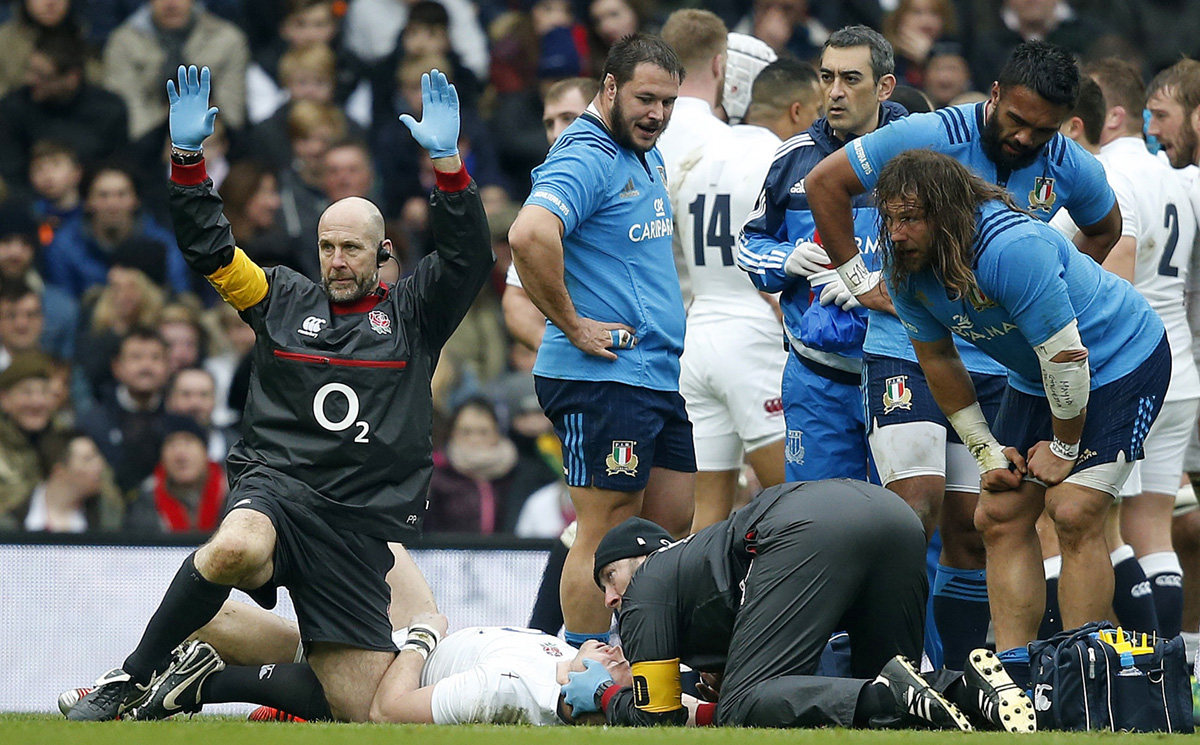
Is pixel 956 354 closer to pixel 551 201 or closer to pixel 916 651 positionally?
pixel 916 651

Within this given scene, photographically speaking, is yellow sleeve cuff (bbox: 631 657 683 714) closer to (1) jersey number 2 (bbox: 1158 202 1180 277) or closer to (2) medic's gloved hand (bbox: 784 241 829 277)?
(2) medic's gloved hand (bbox: 784 241 829 277)

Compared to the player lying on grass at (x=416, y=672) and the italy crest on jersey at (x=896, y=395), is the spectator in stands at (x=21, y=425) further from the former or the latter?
the italy crest on jersey at (x=896, y=395)

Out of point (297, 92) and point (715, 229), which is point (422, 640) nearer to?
point (715, 229)

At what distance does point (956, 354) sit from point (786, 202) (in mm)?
1367

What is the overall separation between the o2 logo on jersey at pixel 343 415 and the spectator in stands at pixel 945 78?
6.75m

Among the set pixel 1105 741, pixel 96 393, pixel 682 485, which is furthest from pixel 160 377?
pixel 1105 741

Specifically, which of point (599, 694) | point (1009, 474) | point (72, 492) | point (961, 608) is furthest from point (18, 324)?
point (1009, 474)

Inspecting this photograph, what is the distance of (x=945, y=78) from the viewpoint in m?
11.8

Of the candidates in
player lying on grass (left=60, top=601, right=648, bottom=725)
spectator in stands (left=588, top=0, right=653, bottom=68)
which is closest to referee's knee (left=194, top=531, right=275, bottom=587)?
player lying on grass (left=60, top=601, right=648, bottom=725)

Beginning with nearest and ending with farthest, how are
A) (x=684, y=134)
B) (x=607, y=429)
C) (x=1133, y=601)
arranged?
(x=607, y=429)
(x=1133, y=601)
(x=684, y=134)

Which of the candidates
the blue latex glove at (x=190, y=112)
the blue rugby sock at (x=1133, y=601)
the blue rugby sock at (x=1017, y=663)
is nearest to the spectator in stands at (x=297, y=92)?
the blue latex glove at (x=190, y=112)

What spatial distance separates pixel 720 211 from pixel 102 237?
5.33 m

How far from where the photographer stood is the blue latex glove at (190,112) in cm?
613

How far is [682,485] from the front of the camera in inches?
276
